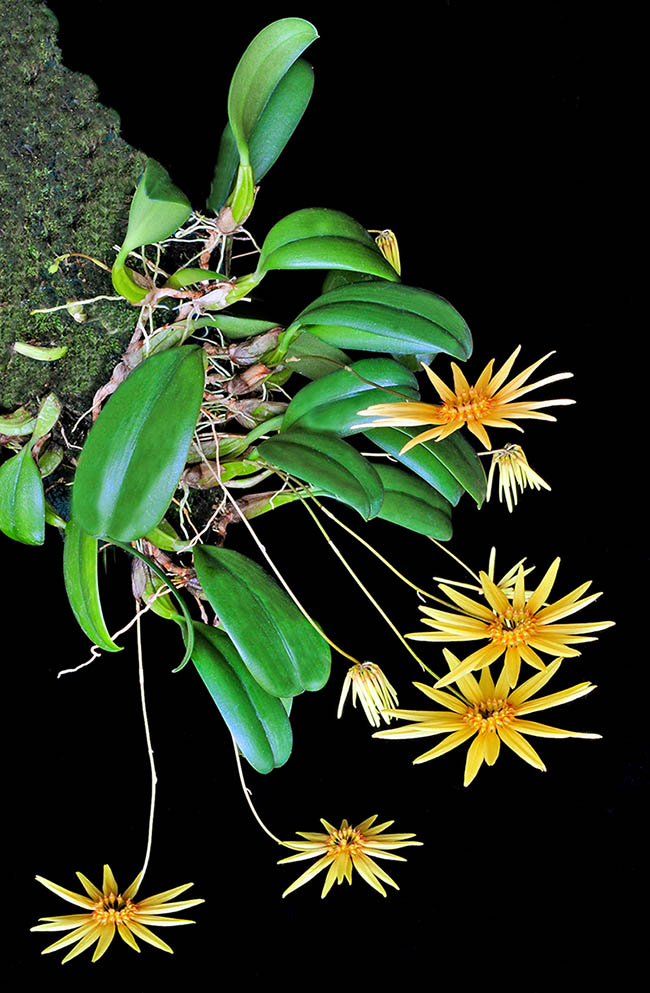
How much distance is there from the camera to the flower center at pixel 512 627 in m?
1.05

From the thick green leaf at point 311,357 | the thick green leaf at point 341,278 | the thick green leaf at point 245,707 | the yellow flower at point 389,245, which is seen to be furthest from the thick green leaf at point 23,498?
the yellow flower at point 389,245

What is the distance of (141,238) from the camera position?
1083mm

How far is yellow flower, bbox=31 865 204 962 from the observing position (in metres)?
1.14

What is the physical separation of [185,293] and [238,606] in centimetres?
42

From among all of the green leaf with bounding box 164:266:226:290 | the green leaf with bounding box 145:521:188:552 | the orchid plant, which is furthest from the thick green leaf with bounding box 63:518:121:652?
the green leaf with bounding box 164:266:226:290

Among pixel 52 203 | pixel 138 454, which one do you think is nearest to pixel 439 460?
pixel 138 454

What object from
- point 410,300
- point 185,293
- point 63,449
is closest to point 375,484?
point 410,300

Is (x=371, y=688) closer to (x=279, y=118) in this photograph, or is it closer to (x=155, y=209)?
(x=155, y=209)

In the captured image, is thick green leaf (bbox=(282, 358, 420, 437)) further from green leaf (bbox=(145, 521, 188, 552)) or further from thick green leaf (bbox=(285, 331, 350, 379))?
green leaf (bbox=(145, 521, 188, 552))

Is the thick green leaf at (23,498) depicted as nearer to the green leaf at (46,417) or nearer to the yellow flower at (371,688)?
the green leaf at (46,417)

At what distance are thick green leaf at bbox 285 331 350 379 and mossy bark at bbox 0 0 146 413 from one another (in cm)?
23

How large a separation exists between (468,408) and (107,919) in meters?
0.76

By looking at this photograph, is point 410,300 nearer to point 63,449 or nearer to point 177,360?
point 177,360

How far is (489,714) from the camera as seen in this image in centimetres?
109
